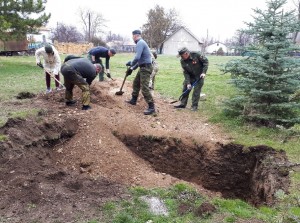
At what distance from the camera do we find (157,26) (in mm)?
54562

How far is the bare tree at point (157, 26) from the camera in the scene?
176 ft

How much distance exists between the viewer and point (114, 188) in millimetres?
4672

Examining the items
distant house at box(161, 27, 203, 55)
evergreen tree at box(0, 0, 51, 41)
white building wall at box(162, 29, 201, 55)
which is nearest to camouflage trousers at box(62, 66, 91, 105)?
evergreen tree at box(0, 0, 51, 41)

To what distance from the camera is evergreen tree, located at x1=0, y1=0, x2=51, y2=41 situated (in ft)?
55.8

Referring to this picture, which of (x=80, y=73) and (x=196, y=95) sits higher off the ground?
(x=80, y=73)

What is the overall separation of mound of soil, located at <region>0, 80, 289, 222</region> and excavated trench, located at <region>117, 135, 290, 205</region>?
17 millimetres

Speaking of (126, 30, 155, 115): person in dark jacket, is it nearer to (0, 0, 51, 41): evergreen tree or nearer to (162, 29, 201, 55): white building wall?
(0, 0, 51, 41): evergreen tree

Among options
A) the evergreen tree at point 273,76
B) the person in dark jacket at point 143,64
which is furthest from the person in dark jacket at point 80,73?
the evergreen tree at point 273,76

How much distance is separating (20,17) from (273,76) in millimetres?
14952

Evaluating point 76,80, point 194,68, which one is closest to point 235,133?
point 194,68

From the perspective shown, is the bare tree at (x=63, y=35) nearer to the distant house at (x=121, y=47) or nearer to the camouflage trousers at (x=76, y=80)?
the distant house at (x=121, y=47)

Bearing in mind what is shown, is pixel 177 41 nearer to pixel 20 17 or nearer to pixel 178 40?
pixel 178 40

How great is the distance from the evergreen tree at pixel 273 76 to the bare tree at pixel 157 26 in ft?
156

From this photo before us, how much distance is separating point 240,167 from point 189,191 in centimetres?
188
